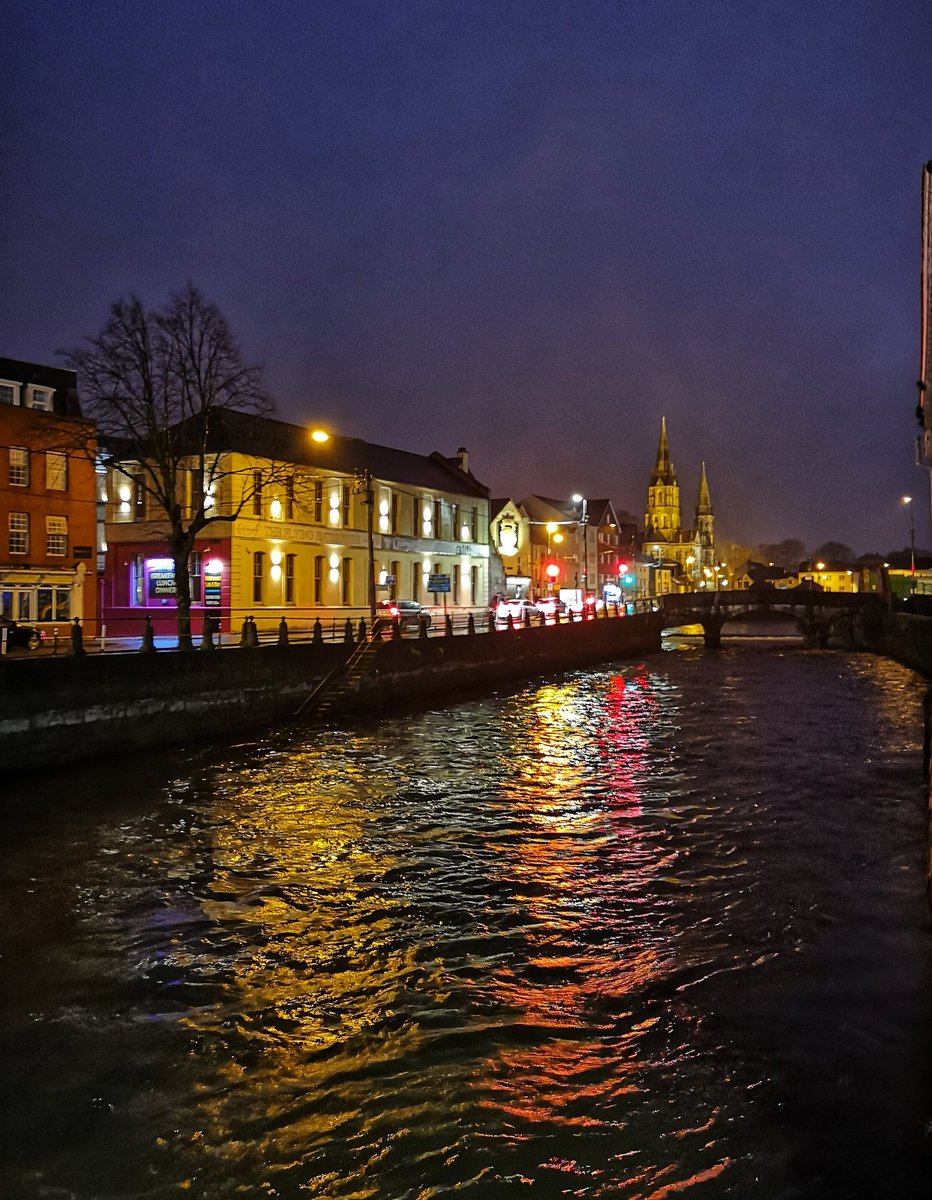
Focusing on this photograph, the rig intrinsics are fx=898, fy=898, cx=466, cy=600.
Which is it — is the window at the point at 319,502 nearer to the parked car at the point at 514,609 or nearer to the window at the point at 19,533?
the parked car at the point at 514,609

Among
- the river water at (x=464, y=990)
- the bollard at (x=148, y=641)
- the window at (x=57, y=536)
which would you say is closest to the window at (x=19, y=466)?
the window at (x=57, y=536)

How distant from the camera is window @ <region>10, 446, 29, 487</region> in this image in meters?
35.8

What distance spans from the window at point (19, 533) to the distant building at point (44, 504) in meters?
0.04

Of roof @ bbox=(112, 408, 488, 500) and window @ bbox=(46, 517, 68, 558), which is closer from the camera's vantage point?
window @ bbox=(46, 517, 68, 558)

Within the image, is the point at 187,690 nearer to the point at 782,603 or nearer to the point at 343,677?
the point at 343,677

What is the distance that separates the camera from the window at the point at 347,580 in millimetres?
52000

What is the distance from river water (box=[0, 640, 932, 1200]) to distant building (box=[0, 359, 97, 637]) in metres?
18.6

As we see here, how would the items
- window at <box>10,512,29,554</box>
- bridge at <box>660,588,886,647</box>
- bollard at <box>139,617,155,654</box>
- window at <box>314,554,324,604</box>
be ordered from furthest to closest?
bridge at <box>660,588,886,647</box>, window at <box>314,554,324,604</box>, window at <box>10,512,29,554</box>, bollard at <box>139,617,155,654</box>

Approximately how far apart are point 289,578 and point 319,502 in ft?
16.8

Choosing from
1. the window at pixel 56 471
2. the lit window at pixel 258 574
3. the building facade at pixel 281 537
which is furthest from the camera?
the lit window at pixel 258 574

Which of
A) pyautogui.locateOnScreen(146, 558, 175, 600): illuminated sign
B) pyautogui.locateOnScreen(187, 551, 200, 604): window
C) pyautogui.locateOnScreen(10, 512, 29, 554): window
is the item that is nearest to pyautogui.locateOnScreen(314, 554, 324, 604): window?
pyautogui.locateOnScreen(187, 551, 200, 604): window

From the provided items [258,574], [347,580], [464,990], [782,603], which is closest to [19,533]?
[258,574]

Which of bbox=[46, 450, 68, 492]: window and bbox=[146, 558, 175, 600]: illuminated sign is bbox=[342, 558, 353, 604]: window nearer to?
bbox=[146, 558, 175, 600]: illuminated sign

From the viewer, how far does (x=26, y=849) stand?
1518cm
